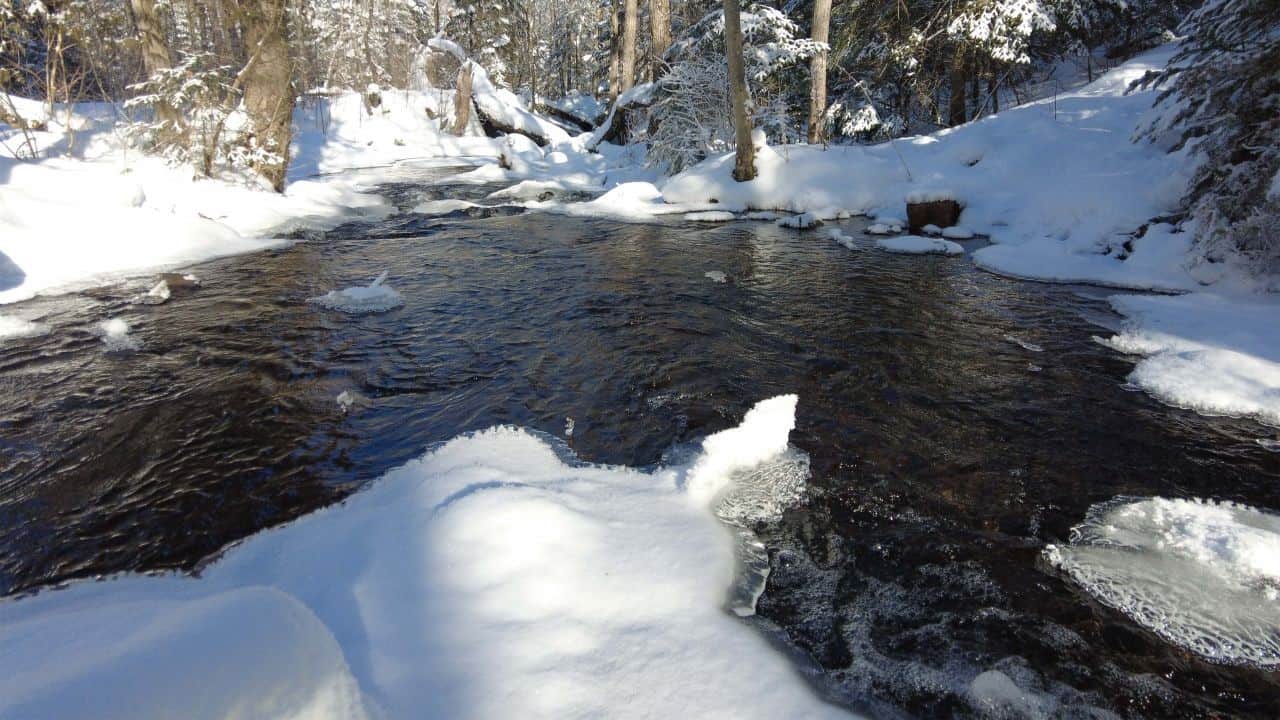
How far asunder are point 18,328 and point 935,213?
11.5m

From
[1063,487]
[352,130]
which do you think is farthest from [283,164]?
[352,130]

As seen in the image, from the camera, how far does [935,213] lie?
9.80m

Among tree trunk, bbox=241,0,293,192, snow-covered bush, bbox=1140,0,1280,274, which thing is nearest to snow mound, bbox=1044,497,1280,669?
snow-covered bush, bbox=1140,0,1280,274

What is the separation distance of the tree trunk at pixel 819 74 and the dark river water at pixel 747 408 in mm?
7964

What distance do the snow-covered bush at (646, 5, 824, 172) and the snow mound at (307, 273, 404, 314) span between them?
9.94 metres

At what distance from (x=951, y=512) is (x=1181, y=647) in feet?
3.08

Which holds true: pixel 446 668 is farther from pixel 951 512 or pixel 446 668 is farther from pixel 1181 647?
pixel 1181 647

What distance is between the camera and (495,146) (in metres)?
25.0

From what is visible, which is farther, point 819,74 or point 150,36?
point 819,74

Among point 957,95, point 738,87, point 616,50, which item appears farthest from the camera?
point 616,50

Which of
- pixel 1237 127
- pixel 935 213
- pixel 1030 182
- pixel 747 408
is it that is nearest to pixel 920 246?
pixel 935 213

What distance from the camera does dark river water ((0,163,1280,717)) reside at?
2.26 metres

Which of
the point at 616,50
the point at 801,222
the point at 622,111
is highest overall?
the point at 616,50

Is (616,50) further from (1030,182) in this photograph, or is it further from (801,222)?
(1030,182)
